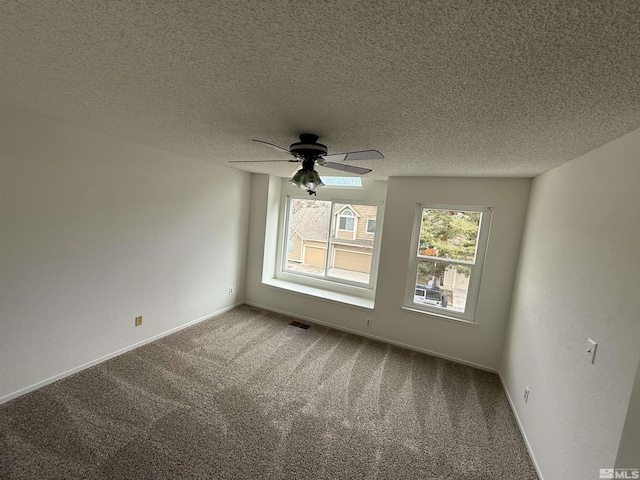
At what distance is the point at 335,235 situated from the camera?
4.56m

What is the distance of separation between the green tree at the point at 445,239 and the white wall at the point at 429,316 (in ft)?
0.67

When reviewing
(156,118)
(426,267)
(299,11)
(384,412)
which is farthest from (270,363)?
(299,11)

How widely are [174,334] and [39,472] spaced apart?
188cm

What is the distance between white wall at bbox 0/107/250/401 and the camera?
2137mm

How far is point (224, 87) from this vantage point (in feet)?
4.55

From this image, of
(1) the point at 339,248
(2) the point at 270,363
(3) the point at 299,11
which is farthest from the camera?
(1) the point at 339,248

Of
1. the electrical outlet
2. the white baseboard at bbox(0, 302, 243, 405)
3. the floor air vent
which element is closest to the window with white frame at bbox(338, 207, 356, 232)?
the floor air vent

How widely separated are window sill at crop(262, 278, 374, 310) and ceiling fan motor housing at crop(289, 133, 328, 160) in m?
2.58

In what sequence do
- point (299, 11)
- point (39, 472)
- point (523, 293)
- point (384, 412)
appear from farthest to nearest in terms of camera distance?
1. point (523, 293)
2. point (384, 412)
3. point (39, 472)
4. point (299, 11)

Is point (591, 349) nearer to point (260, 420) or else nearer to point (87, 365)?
point (260, 420)

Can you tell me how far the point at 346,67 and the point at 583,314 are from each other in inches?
79.8

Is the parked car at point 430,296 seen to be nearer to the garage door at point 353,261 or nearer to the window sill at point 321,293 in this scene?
the window sill at point 321,293

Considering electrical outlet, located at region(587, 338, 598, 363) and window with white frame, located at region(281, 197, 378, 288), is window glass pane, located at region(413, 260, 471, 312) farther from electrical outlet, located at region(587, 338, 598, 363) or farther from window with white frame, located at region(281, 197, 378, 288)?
electrical outlet, located at region(587, 338, 598, 363)

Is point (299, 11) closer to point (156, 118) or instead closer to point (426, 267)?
point (156, 118)
